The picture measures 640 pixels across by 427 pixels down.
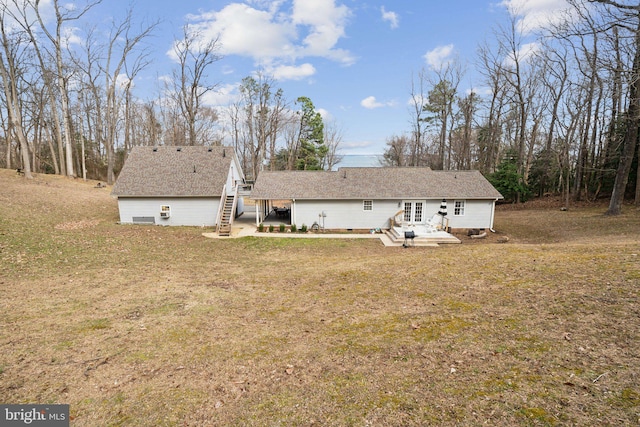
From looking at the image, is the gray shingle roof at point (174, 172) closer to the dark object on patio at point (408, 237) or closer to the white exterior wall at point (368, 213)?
the white exterior wall at point (368, 213)

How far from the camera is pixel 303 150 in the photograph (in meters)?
36.8

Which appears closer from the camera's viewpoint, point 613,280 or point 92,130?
point 613,280

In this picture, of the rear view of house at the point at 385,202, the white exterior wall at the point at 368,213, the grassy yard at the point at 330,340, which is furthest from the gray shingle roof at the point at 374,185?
the grassy yard at the point at 330,340

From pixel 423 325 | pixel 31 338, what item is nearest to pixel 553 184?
pixel 423 325

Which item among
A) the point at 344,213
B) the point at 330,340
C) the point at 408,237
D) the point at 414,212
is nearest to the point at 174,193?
the point at 344,213

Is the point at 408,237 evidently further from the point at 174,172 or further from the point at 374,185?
the point at 174,172

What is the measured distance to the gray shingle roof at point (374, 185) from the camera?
18500mm

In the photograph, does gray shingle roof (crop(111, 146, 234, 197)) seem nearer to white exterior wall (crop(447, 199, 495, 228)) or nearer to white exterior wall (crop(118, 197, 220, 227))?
white exterior wall (crop(118, 197, 220, 227))

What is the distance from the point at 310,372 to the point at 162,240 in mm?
12764

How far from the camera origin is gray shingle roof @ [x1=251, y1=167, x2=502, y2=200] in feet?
60.7

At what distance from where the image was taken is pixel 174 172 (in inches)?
806

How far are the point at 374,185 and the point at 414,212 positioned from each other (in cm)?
303

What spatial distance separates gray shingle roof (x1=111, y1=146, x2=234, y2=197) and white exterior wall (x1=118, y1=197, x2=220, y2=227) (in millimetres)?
463

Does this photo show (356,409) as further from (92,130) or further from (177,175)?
(92,130)
